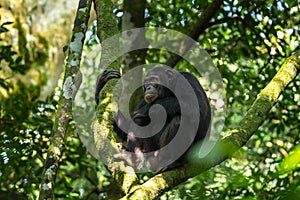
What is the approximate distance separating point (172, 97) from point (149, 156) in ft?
2.56

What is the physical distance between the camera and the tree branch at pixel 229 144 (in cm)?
370

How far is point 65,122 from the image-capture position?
3.98 metres

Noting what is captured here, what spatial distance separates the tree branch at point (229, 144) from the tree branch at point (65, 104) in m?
0.56

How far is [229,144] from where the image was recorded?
13.9 ft

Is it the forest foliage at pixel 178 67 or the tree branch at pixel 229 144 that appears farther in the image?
the forest foliage at pixel 178 67

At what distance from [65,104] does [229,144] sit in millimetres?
1362

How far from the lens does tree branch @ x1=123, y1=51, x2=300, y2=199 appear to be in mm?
3697

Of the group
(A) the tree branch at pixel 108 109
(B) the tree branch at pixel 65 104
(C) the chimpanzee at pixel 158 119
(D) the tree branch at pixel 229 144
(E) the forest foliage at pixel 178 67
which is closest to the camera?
(B) the tree branch at pixel 65 104

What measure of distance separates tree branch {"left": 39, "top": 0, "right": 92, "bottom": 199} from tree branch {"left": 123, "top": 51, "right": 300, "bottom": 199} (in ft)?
1.82

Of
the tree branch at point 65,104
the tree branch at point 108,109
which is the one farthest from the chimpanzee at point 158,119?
the tree branch at point 65,104

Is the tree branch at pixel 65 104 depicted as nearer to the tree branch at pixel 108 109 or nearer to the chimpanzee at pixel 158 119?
the tree branch at pixel 108 109

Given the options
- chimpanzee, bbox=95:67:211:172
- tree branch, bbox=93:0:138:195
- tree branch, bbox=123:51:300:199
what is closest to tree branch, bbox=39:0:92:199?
tree branch, bbox=93:0:138:195

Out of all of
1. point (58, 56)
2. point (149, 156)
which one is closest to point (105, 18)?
point (149, 156)

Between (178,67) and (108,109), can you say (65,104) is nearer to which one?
(108,109)
